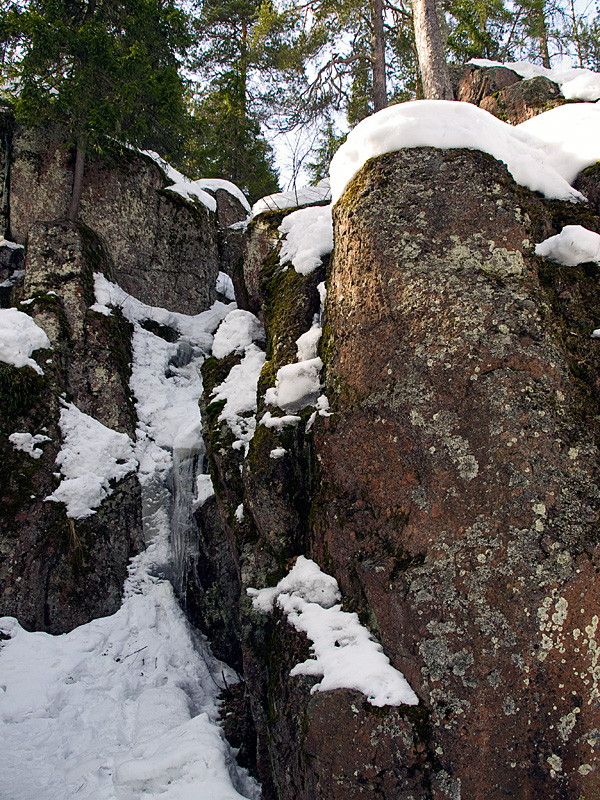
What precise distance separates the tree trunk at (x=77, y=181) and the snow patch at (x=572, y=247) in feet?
30.4

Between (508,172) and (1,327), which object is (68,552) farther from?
(508,172)

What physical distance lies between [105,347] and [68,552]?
11.3ft

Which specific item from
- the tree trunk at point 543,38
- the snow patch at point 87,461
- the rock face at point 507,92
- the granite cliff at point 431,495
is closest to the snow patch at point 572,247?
the granite cliff at point 431,495

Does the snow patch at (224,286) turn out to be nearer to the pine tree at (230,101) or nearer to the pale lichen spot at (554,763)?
the pine tree at (230,101)

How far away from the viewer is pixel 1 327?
7.66 m

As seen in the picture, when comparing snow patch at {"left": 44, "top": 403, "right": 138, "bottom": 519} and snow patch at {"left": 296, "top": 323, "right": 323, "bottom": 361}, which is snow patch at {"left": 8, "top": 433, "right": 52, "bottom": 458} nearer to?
snow patch at {"left": 44, "top": 403, "right": 138, "bottom": 519}

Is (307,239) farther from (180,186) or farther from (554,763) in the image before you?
(180,186)

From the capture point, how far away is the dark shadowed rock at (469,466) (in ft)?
10.1

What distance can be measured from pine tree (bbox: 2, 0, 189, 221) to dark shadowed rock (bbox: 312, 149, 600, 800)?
814 cm

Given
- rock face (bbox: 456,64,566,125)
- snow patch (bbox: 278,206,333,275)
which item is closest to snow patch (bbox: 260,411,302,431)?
snow patch (bbox: 278,206,333,275)

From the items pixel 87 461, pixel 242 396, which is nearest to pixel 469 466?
pixel 242 396

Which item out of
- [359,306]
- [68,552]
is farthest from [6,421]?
[359,306]

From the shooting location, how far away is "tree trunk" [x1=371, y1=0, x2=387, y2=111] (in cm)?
1036

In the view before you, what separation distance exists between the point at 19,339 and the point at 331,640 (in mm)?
6403
